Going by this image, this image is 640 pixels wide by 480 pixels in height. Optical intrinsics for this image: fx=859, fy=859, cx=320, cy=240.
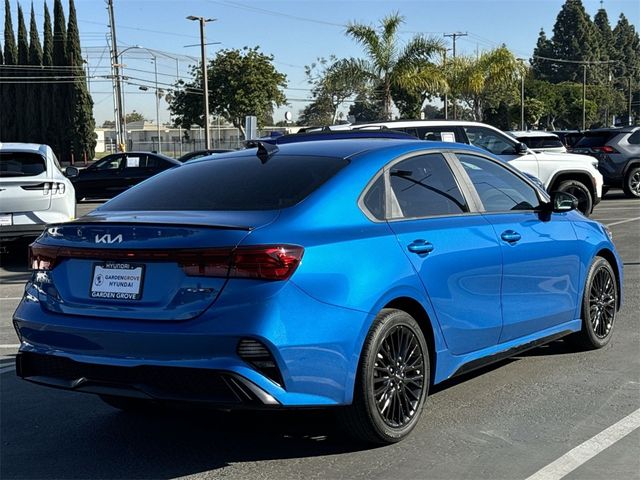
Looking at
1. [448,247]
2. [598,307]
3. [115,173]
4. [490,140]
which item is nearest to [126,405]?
[448,247]

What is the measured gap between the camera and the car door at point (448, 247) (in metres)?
4.82

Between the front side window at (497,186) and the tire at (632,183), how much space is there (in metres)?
17.3

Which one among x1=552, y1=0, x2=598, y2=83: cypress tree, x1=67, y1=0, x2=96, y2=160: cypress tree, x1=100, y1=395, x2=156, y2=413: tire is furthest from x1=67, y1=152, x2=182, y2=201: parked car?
x1=552, y1=0, x2=598, y2=83: cypress tree

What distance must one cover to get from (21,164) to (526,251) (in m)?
9.15

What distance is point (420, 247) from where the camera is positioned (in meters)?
4.77

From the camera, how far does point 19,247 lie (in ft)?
48.7

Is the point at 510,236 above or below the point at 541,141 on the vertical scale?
below

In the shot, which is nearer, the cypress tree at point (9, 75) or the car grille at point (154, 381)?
the car grille at point (154, 381)

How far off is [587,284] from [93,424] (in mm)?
3655

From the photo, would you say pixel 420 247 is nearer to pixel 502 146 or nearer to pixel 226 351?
pixel 226 351

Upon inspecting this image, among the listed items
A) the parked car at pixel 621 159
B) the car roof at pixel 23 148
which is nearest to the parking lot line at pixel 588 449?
the car roof at pixel 23 148

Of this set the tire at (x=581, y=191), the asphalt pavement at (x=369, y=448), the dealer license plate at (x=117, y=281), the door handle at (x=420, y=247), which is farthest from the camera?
the tire at (x=581, y=191)

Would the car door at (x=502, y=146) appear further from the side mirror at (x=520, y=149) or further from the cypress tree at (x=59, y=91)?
the cypress tree at (x=59, y=91)

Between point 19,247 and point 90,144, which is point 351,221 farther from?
point 90,144
